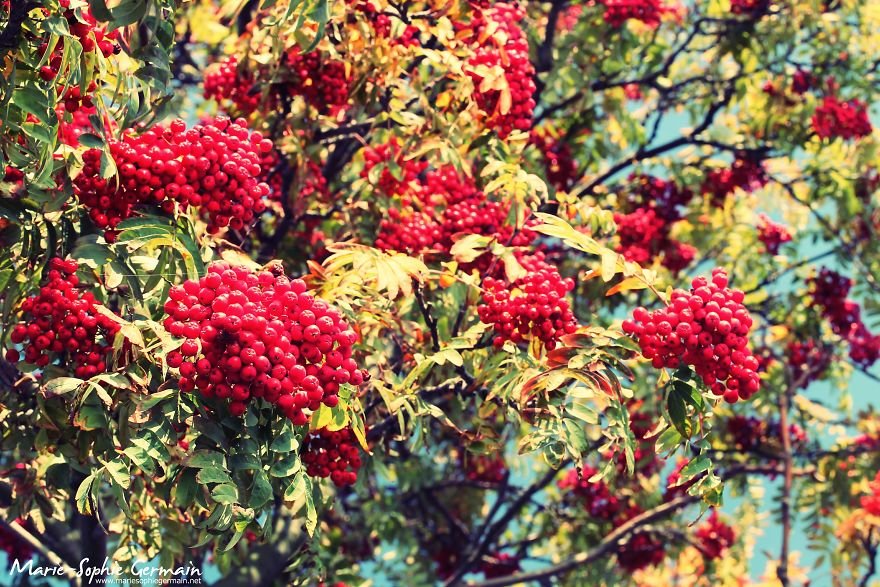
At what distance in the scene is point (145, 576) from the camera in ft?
16.2

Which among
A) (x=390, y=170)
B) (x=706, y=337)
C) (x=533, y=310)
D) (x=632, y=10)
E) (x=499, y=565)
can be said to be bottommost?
(x=499, y=565)

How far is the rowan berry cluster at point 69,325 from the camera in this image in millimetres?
3594

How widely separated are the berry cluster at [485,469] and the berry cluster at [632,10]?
3.71 m

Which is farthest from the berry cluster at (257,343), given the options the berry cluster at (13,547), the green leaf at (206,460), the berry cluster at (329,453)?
the berry cluster at (13,547)

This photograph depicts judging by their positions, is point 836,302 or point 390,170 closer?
point 390,170

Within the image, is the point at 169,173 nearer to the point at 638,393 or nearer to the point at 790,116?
the point at 638,393

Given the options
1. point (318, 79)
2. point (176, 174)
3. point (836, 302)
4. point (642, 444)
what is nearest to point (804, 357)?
point (836, 302)

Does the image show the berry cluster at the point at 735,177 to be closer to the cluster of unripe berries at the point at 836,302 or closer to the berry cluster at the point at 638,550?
the cluster of unripe berries at the point at 836,302

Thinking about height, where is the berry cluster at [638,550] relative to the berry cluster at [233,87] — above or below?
below

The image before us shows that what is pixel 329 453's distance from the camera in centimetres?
409

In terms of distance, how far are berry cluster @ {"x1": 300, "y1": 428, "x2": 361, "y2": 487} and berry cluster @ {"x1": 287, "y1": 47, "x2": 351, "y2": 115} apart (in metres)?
2.03

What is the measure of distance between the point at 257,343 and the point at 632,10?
467cm

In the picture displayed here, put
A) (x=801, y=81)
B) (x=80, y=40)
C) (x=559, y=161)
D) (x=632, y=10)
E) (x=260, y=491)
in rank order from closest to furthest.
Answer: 1. (x=260, y=491)
2. (x=80, y=40)
3. (x=632, y=10)
4. (x=559, y=161)
5. (x=801, y=81)

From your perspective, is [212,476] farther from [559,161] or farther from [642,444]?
[642,444]
